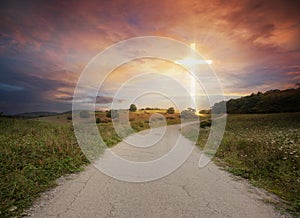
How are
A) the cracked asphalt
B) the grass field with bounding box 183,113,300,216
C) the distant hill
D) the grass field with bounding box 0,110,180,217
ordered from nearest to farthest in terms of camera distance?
the cracked asphalt → the grass field with bounding box 0,110,180,217 → the grass field with bounding box 183,113,300,216 → the distant hill

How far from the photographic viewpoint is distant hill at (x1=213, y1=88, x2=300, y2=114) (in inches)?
1625

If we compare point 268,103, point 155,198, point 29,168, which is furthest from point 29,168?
point 268,103

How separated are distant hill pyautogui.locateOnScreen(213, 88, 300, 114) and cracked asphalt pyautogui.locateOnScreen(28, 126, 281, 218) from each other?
34209 mm

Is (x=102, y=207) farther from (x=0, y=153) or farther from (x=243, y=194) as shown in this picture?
(x=0, y=153)

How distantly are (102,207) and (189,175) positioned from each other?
3.32m

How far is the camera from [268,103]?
44781 millimetres

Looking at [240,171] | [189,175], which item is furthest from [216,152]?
[189,175]

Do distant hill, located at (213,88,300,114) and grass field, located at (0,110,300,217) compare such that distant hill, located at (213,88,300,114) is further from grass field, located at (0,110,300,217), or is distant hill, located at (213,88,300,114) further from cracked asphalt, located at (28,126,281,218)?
cracked asphalt, located at (28,126,281,218)

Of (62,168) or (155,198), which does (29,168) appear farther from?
(155,198)

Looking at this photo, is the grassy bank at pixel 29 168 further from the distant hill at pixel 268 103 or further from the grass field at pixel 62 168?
the distant hill at pixel 268 103

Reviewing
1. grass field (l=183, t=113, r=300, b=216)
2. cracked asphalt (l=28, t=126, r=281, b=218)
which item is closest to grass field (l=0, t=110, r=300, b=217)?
grass field (l=183, t=113, r=300, b=216)

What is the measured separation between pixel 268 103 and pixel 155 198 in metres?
46.7

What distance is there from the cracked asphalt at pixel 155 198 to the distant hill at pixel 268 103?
34.2 metres

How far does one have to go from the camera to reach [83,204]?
4.38 m
